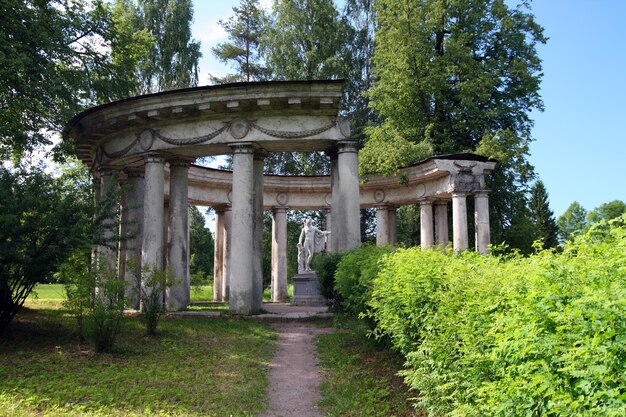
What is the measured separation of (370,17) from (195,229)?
22431mm

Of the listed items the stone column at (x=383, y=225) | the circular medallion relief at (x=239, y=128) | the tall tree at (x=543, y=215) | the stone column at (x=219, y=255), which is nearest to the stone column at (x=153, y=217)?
the circular medallion relief at (x=239, y=128)

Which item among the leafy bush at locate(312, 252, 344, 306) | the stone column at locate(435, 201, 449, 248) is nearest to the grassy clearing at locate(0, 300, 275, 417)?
the leafy bush at locate(312, 252, 344, 306)

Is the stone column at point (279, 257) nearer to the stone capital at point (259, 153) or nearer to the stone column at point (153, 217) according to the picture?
the stone capital at point (259, 153)

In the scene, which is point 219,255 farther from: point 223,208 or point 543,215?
point 543,215

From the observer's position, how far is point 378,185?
89.1ft

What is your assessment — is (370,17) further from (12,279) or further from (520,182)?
(12,279)

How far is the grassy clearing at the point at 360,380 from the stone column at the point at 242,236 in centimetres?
442

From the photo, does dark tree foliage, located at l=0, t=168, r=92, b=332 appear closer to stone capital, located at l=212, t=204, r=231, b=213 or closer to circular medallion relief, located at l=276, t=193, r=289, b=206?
stone capital, located at l=212, t=204, r=231, b=213

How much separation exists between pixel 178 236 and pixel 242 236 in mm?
3567

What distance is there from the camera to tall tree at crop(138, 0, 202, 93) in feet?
115

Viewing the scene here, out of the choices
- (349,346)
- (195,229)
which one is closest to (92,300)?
(349,346)

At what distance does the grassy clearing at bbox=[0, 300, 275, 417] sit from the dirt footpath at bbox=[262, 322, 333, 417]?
26cm

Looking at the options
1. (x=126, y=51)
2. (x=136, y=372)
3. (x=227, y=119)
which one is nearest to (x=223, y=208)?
(x=126, y=51)

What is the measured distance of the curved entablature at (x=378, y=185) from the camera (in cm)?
2211
